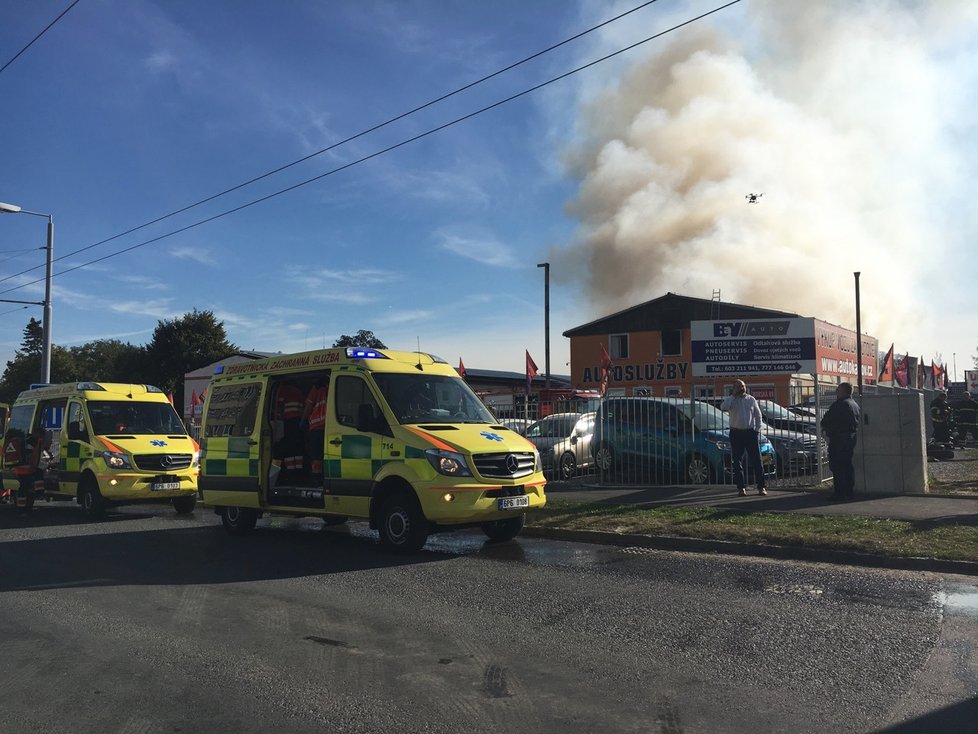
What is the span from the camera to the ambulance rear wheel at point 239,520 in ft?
35.0

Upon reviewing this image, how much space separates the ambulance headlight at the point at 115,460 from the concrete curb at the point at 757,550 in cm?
668

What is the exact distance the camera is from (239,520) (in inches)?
423

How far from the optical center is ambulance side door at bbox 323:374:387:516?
8.82 meters

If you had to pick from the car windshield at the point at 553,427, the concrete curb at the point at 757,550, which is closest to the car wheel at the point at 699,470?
the car windshield at the point at 553,427

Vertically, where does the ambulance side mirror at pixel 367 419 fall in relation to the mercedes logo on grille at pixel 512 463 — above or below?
above

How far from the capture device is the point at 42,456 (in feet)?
45.5

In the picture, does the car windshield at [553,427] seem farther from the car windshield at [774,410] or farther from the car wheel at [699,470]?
the car windshield at [774,410]

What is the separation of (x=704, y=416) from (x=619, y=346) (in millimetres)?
40351

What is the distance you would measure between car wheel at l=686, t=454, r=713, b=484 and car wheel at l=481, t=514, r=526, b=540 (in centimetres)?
506

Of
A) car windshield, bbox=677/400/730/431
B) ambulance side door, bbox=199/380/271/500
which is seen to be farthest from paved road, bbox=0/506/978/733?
car windshield, bbox=677/400/730/431

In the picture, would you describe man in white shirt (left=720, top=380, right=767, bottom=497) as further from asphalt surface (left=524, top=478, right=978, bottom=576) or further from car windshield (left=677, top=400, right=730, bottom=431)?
car windshield (left=677, top=400, right=730, bottom=431)

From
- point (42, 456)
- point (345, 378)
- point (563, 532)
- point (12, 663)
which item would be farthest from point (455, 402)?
point (42, 456)

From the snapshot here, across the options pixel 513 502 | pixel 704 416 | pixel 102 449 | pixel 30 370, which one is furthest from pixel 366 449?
pixel 30 370

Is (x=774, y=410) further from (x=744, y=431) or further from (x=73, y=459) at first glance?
(x=73, y=459)
